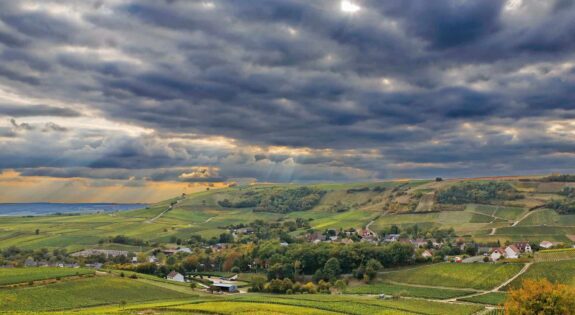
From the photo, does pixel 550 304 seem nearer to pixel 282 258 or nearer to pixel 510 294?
pixel 510 294

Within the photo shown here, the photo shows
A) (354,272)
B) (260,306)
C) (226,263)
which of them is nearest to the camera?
(260,306)

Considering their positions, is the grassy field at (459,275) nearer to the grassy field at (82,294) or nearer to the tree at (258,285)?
the tree at (258,285)

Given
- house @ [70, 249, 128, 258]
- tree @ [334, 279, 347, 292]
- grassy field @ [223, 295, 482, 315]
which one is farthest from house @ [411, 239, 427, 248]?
house @ [70, 249, 128, 258]

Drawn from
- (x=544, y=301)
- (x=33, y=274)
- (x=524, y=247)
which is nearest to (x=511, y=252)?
(x=524, y=247)

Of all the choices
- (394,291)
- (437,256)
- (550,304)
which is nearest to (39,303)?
(394,291)

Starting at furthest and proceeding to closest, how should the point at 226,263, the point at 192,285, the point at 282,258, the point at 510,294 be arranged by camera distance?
the point at 226,263 < the point at 282,258 < the point at 192,285 < the point at 510,294

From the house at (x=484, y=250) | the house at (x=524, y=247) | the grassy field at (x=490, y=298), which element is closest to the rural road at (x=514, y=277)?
the grassy field at (x=490, y=298)
